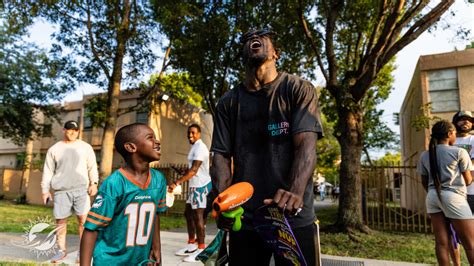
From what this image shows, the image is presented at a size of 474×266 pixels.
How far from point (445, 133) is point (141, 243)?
3647 mm

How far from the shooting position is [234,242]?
87.4 inches

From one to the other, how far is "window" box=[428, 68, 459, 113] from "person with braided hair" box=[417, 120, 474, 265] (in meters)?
9.53

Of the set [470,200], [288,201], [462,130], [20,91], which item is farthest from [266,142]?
[20,91]

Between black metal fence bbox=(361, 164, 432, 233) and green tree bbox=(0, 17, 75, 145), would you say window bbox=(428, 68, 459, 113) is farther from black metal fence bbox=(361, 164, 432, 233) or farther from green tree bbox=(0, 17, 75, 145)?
green tree bbox=(0, 17, 75, 145)

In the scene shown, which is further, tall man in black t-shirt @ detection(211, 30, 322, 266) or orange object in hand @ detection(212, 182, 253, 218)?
tall man in black t-shirt @ detection(211, 30, 322, 266)

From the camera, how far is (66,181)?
5.18m

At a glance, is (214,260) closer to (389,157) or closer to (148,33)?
(148,33)

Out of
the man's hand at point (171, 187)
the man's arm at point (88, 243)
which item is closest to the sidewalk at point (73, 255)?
the man's hand at point (171, 187)

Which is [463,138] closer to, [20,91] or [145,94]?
[145,94]

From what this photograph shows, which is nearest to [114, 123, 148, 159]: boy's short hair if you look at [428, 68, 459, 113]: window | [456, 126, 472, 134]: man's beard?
Result: [456, 126, 472, 134]: man's beard

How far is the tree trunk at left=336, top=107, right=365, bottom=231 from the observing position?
8680mm

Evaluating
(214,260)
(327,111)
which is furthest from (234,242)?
(327,111)

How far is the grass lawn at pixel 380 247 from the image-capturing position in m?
6.51

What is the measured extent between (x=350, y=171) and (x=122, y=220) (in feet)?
23.9
